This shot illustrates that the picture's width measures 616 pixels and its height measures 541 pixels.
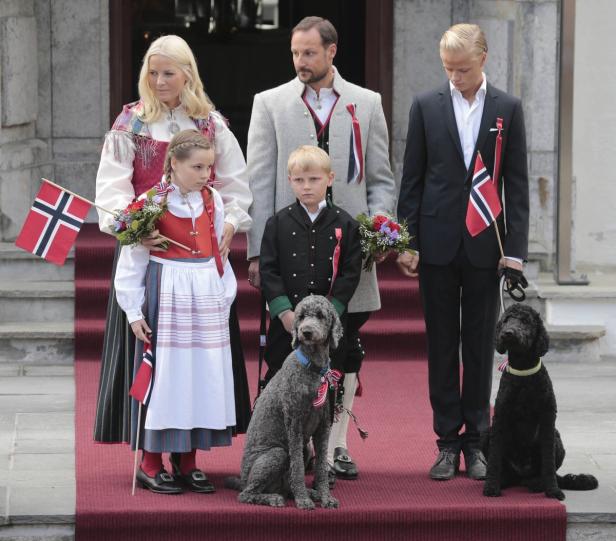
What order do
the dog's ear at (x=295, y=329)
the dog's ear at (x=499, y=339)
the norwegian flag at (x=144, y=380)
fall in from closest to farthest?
the dog's ear at (x=295, y=329), the dog's ear at (x=499, y=339), the norwegian flag at (x=144, y=380)

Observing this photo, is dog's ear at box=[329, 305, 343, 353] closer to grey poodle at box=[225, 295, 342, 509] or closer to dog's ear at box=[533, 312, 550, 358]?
grey poodle at box=[225, 295, 342, 509]

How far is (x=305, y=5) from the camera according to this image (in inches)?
567

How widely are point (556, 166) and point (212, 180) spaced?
379 centimetres

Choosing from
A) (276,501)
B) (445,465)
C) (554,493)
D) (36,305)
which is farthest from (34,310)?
(554,493)

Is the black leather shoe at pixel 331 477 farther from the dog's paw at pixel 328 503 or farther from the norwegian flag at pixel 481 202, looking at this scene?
the norwegian flag at pixel 481 202

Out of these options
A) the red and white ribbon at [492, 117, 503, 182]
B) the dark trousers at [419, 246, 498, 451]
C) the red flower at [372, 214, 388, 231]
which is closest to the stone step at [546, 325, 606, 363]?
the dark trousers at [419, 246, 498, 451]

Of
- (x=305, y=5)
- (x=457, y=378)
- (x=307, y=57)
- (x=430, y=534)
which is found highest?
(x=305, y=5)

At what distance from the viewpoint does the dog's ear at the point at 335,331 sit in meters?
5.68

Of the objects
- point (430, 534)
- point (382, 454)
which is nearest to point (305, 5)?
point (382, 454)

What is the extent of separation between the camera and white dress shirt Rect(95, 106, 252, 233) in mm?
6055

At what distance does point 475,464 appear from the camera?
20.6 ft

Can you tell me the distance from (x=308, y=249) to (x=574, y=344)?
3464 millimetres

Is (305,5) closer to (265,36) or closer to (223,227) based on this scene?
(265,36)

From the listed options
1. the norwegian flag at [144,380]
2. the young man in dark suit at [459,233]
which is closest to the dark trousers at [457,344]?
the young man in dark suit at [459,233]
